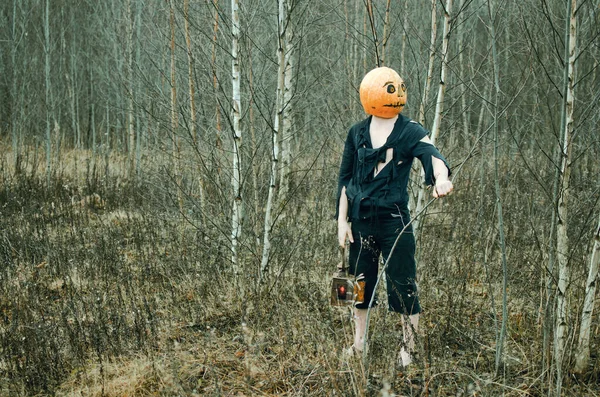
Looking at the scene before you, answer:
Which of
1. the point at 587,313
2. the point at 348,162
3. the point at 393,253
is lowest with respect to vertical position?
the point at 587,313

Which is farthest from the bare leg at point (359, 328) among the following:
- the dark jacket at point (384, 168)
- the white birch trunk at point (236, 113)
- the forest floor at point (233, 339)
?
the white birch trunk at point (236, 113)

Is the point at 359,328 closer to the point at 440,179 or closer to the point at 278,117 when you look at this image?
the point at 440,179

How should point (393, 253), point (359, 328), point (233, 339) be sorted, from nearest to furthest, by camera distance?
point (393, 253), point (359, 328), point (233, 339)

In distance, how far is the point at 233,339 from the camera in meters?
3.83

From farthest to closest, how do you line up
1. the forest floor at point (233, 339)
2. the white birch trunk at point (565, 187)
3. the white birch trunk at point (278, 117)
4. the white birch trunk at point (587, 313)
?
the white birch trunk at point (278, 117), the forest floor at point (233, 339), the white birch trunk at point (587, 313), the white birch trunk at point (565, 187)

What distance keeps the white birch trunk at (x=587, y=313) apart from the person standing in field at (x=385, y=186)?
2.96 feet

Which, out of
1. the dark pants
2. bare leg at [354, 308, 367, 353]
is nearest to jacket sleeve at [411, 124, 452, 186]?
the dark pants

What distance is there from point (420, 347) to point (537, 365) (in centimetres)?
80

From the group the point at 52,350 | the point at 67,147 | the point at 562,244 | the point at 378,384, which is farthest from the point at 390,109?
the point at 67,147

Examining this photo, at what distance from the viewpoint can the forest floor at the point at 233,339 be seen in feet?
9.59

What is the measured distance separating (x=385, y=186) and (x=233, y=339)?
174cm

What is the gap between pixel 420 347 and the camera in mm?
2730

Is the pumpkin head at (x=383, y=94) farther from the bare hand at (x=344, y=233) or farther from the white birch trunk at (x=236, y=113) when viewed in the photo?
the white birch trunk at (x=236, y=113)

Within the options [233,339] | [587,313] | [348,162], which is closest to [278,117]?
[348,162]
